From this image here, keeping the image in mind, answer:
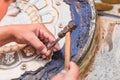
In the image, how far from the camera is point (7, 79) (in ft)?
4.48

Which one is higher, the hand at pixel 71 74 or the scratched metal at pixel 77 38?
the hand at pixel 71 74

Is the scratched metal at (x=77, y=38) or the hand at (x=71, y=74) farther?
the scratched metal at (x=77, y=38)

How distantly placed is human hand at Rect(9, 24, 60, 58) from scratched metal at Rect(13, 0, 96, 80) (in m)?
0.06

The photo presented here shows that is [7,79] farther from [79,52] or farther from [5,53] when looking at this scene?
[79,52]

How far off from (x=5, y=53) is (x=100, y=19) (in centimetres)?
71

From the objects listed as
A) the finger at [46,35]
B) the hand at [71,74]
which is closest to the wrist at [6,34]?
the finger at [46,35]

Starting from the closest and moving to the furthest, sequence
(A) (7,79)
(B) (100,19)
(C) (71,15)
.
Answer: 1. (A) (7,79)
2. (C) (71,15)
3. (B) (100,19)

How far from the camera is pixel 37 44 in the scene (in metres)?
1.45

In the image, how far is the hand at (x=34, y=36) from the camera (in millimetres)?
1452

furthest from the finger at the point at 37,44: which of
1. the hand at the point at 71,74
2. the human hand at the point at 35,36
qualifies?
the hand at the point at 71,74

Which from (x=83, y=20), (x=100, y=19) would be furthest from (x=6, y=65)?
(x=100, y=19)

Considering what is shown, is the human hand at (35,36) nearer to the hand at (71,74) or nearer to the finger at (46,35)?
the finger at (46,35)

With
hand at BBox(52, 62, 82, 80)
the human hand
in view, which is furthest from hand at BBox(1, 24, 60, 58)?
hand at BBox(52, 62, 82, 80)

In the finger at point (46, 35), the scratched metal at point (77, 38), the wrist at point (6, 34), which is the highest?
the wrist at point (6, 34)
